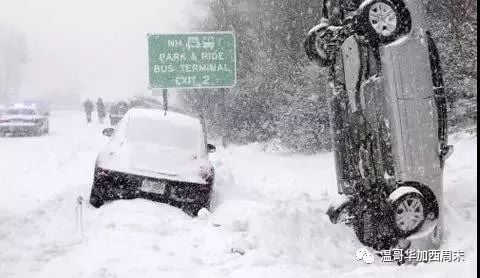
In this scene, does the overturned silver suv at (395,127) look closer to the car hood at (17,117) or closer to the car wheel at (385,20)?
the car wheel at (385,20)

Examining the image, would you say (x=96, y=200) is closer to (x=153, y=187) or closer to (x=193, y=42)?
(x=153, y=187)

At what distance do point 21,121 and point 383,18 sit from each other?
21737 mm

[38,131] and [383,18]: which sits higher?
[383,18]

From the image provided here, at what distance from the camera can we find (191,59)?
14.7 meters

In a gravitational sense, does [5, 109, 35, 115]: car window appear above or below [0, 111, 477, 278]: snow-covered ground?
above

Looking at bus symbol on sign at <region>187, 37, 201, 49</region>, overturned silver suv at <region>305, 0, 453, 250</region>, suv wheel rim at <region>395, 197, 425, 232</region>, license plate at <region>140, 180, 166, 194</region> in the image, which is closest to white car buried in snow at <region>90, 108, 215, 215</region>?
license plate at <region>140, 180, 166, 194</region>

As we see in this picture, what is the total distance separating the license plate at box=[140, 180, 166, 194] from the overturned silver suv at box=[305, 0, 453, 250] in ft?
8.60

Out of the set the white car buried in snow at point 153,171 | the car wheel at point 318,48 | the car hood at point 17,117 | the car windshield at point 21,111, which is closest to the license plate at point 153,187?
the white car buried in snow at point 153,171

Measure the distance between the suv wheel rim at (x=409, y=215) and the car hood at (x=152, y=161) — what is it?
327 cm

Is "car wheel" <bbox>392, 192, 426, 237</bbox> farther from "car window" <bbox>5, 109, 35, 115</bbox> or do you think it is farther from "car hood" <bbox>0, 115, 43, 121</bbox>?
"car window" <bbox>5, 109, 35, 115</bbox>

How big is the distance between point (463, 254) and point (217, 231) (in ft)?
9.85

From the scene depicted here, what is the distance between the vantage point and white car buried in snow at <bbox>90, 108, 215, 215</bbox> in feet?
28.0

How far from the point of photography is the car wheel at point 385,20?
20.9 ft

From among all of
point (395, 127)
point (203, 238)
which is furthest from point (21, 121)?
point (395, 127)
